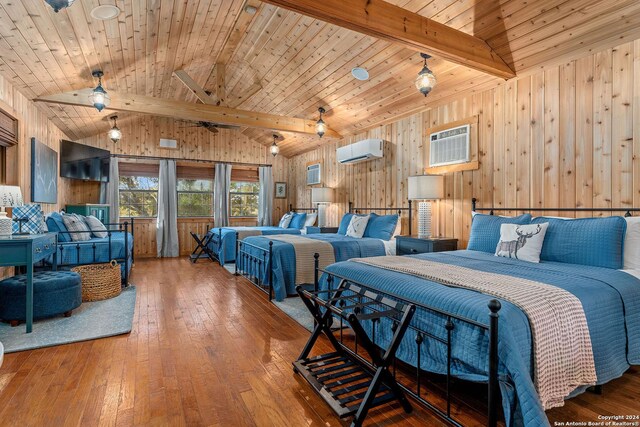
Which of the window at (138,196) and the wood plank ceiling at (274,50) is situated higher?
the wood plank ceiling at (274,50)

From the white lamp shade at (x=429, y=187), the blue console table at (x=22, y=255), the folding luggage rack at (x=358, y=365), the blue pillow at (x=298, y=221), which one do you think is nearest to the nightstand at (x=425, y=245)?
the white lamp shade at (x=429, y=187)

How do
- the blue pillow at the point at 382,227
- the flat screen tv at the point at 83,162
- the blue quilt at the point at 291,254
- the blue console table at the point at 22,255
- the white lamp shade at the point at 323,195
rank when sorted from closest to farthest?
the blue console table at the point at 22,255 < the blue quilt at the point at 291,254 < the blue pillow at the point at 382,227 < the flat screen tv at the point at 83,162 < the white lamp shade at the point at 323,195

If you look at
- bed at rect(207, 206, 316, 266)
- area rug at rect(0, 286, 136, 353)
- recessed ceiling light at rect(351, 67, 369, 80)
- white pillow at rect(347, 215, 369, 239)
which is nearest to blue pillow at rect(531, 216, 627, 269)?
white pillow at rect(347, 215, 369, 239)

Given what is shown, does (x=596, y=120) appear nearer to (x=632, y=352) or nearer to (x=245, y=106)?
(x=632, y=352)

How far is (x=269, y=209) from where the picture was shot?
8.11 metres

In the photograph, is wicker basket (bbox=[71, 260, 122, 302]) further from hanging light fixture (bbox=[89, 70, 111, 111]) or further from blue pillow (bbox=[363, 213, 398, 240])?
blue pillow (bbox=[363, 213, 398, 240])

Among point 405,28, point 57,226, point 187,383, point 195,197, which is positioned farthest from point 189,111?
point 187,383

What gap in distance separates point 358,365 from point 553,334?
3.47 ft

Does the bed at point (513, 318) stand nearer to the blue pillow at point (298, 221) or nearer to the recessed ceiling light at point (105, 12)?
the recessed ceiling light at point (105, 12)

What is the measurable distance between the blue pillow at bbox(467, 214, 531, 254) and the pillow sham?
4646 millimetres

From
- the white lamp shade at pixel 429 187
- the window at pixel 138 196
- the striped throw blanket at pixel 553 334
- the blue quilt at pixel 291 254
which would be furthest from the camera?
the window at pixel 138 196

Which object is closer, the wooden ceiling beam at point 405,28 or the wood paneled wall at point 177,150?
the wooden ceiling beam at point 405,28

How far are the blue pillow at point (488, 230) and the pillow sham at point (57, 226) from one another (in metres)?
4.65

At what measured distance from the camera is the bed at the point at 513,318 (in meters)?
1.39
